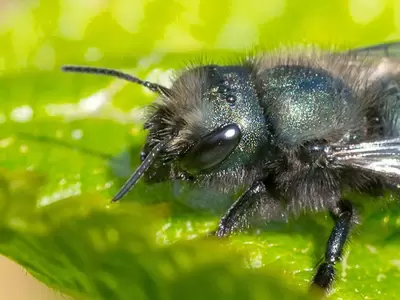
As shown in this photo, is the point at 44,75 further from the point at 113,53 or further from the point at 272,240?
the point at 272,240

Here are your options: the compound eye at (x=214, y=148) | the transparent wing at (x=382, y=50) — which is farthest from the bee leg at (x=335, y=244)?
the transparent wing at (x=382, y=50)

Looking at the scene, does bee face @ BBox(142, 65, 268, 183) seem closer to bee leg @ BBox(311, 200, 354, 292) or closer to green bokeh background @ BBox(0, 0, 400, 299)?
green bokeh background @ BBox(0, 0, 400, 299)

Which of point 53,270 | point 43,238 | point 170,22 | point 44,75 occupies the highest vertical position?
point 170,22

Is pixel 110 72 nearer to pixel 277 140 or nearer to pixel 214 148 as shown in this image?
pixel 214 148

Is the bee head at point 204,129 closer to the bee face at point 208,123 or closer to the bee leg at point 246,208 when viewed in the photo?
the bee face at point 208,123

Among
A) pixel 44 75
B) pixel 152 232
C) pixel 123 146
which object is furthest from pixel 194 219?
pixel 152 232

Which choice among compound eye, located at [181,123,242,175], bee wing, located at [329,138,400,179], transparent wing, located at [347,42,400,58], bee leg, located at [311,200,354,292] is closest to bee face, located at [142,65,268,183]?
compound eye, located at [181,123,242,175]
